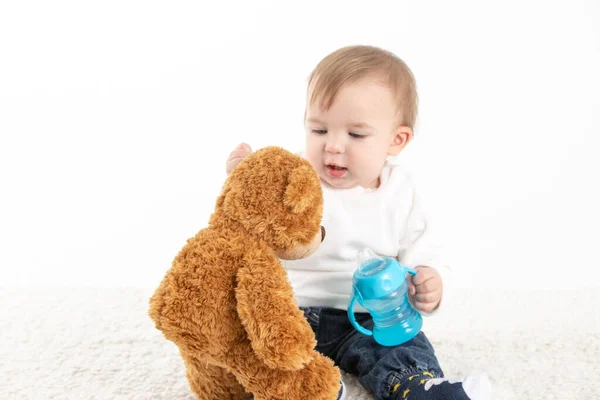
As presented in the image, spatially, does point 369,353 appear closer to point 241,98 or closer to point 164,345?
point 164,345

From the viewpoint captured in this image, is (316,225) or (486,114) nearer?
(316,225)

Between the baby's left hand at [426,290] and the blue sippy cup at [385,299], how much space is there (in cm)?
2

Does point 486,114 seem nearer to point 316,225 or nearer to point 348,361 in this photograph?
point 348,361

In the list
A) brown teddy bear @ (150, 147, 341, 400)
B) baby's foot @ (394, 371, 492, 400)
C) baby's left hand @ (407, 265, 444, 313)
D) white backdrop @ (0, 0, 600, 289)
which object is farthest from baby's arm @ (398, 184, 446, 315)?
white backdrop @ (0, 0, 600, 289)

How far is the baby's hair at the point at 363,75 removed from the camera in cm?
120

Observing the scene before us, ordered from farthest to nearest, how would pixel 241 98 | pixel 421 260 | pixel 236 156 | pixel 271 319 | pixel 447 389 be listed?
pixel 241 98
pixel 421 260
pixel 236 156
pixel 447 389
pixel 271 319

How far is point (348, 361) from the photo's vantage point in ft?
4.06

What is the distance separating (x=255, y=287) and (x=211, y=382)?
10.1 inches

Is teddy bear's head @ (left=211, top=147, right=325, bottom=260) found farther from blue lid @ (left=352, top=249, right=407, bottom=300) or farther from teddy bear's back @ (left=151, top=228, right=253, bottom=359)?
blue lid @ (left=352, top=249, right=407, bottom=300)

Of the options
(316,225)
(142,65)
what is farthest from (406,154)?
(316,225)

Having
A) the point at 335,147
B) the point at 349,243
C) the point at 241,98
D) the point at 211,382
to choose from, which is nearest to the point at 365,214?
the point at 349,243

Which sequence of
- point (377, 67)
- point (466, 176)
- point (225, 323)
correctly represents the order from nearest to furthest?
point (225, 323), point (377, 67), point (466, 176)

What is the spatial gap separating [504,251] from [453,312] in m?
0.50

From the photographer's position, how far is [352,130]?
1.21 m
